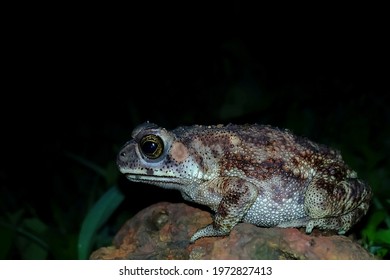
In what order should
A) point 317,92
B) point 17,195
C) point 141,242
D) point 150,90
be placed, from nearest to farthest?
point 141,242
point 17,195
point 317,92
point 150,90

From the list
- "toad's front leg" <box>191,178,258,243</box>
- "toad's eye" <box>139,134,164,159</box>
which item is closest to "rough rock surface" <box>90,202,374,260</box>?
"toad's front leg" <box>191,178,258,243</box>

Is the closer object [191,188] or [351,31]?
[191,188]

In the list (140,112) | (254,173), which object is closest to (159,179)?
(254,173)

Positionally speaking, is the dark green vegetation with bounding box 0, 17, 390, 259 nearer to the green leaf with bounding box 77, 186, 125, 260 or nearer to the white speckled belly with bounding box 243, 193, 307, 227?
the green leaf with bounding box 77, 186, 125, 260

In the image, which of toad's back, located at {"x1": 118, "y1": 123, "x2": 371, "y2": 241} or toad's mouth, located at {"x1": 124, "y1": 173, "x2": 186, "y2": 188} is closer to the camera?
Answer: toad's back, located at {"x1": 118, "y1": 123, "x2": 371, "y2": 241}

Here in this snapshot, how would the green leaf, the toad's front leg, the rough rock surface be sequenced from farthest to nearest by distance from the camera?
the green leaf, the toad's front leg, the rough rock surface
